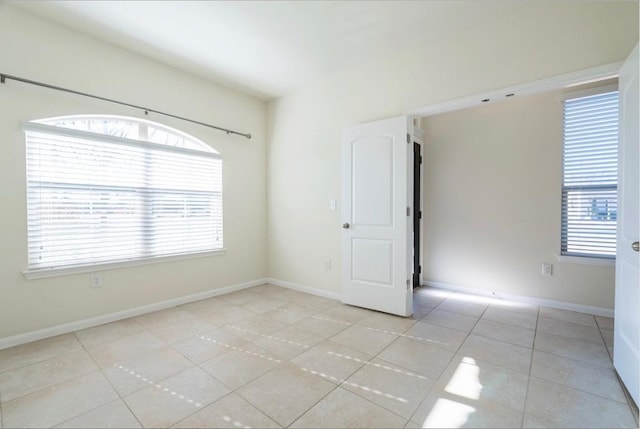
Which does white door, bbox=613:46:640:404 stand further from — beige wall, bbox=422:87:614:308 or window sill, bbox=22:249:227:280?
window sill, bbox=22:249:227:280

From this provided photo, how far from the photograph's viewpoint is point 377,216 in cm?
319

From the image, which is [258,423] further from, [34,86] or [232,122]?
[232,122]

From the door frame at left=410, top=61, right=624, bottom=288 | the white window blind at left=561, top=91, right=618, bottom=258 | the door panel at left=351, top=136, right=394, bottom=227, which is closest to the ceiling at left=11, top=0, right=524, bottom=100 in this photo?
the door frame at left=410, top=61, right=624, bottom=288

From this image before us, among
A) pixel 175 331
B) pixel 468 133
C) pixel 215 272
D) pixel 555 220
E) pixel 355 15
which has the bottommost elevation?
pixel 175 331

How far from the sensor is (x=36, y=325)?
2537mm

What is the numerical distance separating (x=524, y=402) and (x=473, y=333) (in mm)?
977

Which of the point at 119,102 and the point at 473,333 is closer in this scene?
the point at 473,333

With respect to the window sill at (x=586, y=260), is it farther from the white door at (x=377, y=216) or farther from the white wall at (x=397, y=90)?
the white door at (x=377, y=216)

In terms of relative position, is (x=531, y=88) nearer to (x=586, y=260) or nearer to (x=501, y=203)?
(x=501, y=203)

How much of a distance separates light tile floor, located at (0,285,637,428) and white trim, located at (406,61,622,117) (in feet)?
7.00

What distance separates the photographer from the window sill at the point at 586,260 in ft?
10.00

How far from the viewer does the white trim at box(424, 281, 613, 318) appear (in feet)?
10.1

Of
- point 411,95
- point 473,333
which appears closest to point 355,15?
point 411,95

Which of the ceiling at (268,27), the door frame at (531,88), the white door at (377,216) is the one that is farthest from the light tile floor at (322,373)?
the ceiling at (268,27)
